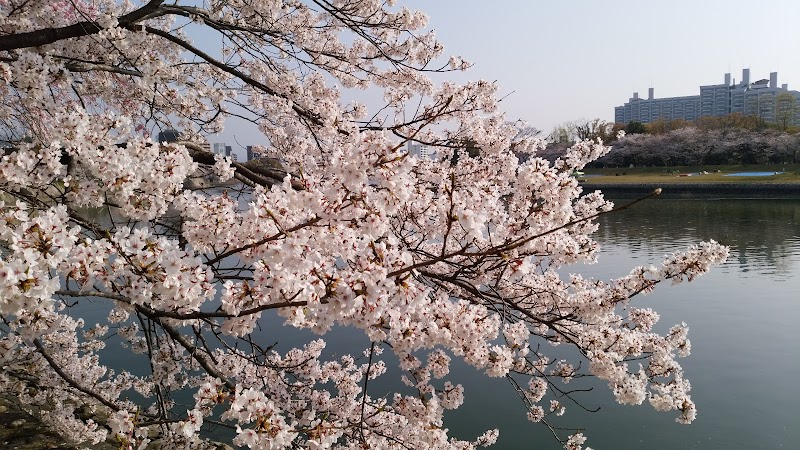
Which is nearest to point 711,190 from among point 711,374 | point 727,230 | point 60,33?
point 727,230

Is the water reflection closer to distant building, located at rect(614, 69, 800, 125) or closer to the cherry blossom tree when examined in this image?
the cherry blossom tree

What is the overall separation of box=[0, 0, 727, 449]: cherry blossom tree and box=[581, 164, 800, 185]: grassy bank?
56.3m

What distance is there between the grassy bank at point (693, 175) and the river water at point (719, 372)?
3211 cm

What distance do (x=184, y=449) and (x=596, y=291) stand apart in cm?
406

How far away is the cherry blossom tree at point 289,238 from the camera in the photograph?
2.63 m

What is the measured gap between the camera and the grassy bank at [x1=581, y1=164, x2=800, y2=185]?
54.1m

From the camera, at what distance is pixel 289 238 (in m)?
2.86

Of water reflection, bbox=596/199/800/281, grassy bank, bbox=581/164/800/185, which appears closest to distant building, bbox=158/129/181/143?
water reflection, bbox=596/199/800/281

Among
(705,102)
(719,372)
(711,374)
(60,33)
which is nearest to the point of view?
(60,33)

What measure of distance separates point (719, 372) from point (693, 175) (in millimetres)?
59848

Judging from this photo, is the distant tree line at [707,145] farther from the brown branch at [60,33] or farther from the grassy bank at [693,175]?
the brown branch at [60,33]

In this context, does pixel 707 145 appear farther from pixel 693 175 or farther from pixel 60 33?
pixel 60 33

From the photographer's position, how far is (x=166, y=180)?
346cm

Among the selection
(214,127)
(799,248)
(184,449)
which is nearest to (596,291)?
(184,449)
